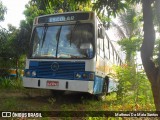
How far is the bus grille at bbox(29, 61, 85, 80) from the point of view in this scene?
28.3ft

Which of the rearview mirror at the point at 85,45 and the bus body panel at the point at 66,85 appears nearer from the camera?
the bus body panel at the point at 66,85

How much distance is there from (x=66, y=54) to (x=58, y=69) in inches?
22.3

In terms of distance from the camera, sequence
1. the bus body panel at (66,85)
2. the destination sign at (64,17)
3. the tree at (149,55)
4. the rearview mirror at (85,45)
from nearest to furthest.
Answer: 1. the tree at (149,55)
2. the bus body panel at (66,85)
3. the rearview mirror at (85,45)
4. the destination sign at (64,17)

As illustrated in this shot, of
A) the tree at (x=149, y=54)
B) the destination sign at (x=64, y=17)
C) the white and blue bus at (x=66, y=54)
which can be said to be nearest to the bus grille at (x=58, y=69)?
the white and blue bus at (x=66, y=54)

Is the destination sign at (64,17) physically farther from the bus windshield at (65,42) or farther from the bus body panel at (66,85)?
the bus body panel at (66,85)

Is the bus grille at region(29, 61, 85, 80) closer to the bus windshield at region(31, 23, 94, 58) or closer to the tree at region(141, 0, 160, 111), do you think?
the bus windshield at region(31, 23, 94, 58)

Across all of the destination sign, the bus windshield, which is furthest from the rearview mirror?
the destination sign

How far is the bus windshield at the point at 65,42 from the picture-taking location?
869cm

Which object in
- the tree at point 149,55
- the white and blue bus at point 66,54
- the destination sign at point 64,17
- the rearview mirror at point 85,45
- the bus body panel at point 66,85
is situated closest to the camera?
the tree at point 149,55

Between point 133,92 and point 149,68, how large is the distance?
4.87 m

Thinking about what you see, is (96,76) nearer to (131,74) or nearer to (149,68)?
(131,74)

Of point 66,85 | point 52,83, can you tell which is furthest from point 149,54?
point 52,83

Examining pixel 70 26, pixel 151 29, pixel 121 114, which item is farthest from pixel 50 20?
pixel 151 29

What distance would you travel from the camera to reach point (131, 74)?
9219 millimetres
